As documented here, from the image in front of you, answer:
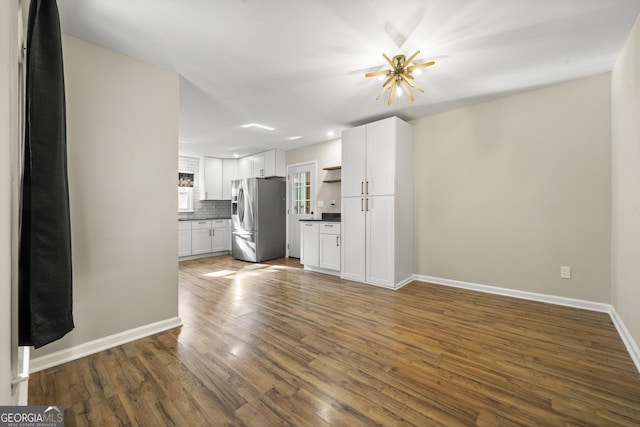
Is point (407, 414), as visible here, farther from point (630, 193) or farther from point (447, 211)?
point (447, 211)

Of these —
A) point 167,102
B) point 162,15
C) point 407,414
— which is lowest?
point 407,414

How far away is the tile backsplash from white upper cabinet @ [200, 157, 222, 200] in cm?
14

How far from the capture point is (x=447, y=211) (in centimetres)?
365

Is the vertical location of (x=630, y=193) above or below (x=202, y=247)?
above

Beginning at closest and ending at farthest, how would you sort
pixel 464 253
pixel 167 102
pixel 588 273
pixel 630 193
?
pixel 630 193
pixel 167 102
pixel 588 273
pixel 464 253

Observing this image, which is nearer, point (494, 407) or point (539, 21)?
point (494, 407)

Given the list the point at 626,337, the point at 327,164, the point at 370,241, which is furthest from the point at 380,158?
the point at 626,337

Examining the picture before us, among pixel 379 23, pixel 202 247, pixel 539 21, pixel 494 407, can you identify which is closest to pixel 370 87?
pixel 379 23

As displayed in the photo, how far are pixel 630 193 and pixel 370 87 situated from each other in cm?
240

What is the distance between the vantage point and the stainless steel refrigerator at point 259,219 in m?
5.44

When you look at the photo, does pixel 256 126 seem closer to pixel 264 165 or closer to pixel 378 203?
pixel 264 165

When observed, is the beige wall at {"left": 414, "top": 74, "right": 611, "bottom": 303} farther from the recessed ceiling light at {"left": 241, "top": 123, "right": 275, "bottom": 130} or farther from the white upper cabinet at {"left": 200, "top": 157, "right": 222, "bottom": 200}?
the white upper cabinet at {"left": 200, "top": 157, "right": 222, "bottom": 200}

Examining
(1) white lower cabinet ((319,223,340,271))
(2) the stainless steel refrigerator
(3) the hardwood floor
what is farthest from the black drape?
(2) the stainless steel refrigerator

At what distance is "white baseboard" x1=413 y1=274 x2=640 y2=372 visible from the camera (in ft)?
6.34
